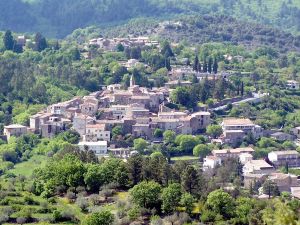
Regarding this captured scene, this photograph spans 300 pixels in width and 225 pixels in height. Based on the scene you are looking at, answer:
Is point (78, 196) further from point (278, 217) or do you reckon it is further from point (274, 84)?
point (274, 84)

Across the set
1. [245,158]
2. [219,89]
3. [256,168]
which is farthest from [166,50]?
[256,168]

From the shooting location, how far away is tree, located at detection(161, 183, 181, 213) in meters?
30.8

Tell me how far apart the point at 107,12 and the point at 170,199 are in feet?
293

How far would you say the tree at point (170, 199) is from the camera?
3077cm

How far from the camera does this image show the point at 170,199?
101ft

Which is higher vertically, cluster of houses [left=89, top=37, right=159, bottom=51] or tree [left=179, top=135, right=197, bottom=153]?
cluster of houses [left=89, top=37, right=159, bottom=51]

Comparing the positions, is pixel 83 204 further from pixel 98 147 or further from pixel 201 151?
pixel 201 151

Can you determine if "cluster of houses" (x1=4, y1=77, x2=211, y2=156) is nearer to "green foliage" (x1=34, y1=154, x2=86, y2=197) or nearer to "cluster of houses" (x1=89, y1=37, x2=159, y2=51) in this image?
"green foliage" (x1=34, y1=154, x2=86, y2=197)

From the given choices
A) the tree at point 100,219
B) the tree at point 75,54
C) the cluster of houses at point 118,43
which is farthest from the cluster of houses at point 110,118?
the tree at point 100,219

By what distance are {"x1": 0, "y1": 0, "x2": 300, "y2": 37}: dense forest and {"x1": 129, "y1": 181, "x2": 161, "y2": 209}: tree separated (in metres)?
81.5

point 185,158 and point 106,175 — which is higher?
point 106,175

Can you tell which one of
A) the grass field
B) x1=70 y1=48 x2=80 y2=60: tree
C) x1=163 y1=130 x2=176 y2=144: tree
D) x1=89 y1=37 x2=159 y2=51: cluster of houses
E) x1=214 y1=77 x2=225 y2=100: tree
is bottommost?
the grass field

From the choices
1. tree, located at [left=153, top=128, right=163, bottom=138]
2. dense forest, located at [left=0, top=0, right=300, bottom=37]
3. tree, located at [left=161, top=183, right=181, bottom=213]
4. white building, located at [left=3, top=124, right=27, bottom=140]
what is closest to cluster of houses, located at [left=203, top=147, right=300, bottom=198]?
tree, located at [left=153, top=128, right=163, bottom=138]

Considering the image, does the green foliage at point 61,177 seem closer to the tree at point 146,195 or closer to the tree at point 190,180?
the tree at point 146,195
